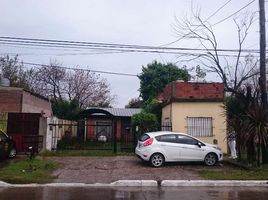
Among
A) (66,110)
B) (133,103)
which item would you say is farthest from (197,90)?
(133,103)

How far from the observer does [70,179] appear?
1608 centimetres

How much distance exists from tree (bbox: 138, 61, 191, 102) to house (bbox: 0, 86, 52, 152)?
2398 centimetres

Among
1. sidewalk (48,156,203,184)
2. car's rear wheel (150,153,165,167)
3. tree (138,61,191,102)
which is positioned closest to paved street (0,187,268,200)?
sidewalk (48,156,203,184)

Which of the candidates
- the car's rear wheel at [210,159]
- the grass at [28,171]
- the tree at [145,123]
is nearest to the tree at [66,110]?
the tree at [145,123]

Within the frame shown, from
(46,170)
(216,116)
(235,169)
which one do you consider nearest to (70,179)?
(46,170)

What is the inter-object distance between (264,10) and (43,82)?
3760 centimetres

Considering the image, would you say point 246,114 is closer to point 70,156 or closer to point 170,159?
point 170,159

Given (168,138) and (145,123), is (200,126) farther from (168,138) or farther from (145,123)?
(168,138)

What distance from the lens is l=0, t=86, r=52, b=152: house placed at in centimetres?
2319

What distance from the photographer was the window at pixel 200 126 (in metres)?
26.9

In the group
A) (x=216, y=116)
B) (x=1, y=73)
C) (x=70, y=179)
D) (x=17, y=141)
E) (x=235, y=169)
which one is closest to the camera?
(x=70, y=179)

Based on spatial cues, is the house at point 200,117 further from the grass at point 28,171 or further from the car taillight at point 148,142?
the grass at point 28,171

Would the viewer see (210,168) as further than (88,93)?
No

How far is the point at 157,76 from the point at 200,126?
2316 centimetres
